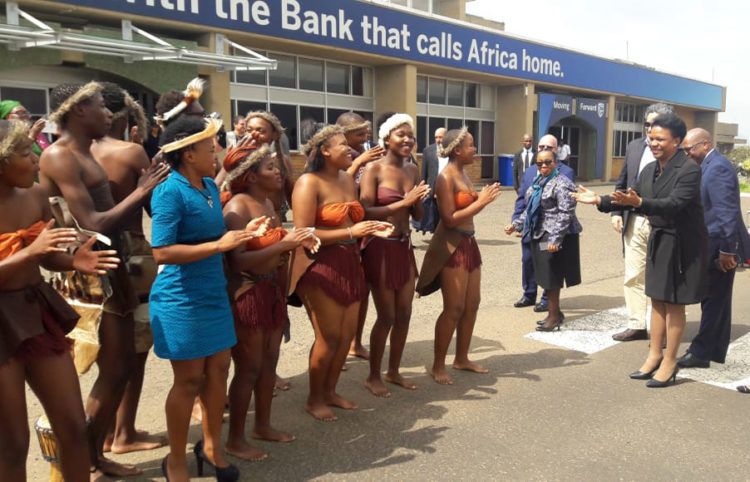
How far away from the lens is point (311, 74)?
1880 cm

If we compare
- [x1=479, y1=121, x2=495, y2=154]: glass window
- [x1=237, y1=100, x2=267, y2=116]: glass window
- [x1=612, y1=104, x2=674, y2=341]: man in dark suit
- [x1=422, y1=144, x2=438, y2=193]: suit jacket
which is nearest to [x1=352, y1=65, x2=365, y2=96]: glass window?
[x1=237, y1=100, x2=267, y2=116]: glass window

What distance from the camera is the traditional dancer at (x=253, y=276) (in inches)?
136

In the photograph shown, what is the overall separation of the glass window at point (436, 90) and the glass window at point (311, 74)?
4656 mm

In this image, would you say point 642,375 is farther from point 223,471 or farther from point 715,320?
point 223,471

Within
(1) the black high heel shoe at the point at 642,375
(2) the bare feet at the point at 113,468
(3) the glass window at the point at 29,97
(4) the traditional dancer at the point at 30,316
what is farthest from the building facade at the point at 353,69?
(1) the black high heel shoe at the point at 642,375

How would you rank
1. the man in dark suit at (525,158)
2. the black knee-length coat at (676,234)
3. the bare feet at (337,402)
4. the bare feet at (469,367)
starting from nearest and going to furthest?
the bare feet at (337,402) < the black knee-length coat at (676,234) < the bare feet at (469,367) < the man in dark suit at (525,158)

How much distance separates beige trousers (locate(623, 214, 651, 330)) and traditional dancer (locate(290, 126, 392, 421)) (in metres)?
3.09

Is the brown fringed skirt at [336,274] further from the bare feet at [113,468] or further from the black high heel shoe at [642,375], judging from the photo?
the black high heel shoe at [642,375]

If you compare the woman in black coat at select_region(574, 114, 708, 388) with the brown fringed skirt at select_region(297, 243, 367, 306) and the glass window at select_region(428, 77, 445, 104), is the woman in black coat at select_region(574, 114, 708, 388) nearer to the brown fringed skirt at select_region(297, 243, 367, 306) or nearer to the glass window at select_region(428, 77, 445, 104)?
the brown fringed skirt at select_region(297, 243, 367, 306)

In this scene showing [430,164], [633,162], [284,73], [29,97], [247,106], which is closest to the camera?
[633,162]

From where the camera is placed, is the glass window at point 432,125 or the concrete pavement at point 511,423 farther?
the glass window at point 432,125

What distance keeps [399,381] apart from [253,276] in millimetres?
1806

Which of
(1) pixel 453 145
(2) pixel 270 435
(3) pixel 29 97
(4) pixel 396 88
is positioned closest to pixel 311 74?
(4) pixel 396 88

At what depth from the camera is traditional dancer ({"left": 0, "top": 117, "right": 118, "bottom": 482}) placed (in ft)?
8.50
